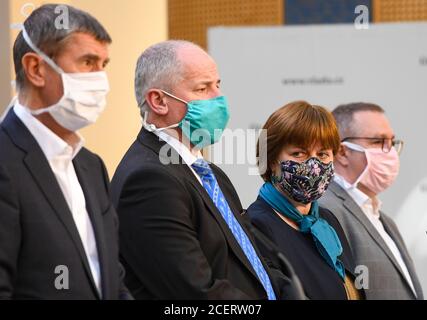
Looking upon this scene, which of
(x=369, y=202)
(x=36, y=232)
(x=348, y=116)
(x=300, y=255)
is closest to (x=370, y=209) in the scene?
(x=369, y=202)

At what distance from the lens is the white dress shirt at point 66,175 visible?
2920mm

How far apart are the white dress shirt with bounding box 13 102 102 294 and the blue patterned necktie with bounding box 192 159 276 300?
0.71m

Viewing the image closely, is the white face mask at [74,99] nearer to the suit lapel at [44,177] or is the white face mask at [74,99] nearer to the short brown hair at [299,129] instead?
the suit lapel at [44,177]

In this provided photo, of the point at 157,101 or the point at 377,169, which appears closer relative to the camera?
the point at 157,101

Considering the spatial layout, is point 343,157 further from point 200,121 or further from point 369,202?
point 200,121

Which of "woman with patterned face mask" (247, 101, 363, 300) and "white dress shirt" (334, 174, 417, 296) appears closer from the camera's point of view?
"woman with patterned face mask" (247, 101, 363, 300)

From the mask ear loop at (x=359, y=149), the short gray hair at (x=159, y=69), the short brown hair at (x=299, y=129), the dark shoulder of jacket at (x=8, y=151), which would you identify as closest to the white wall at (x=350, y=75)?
the mask ear loop at (x=359, y=149)

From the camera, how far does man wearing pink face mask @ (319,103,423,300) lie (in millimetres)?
4441

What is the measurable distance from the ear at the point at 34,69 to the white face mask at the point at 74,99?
0.02 meters

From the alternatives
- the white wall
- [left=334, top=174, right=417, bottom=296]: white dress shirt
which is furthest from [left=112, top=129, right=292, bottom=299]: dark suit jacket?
the white wall

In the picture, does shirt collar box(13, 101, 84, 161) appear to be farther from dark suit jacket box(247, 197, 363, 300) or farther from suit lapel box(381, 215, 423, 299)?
suit lapel box(381, 215, 423, 299)

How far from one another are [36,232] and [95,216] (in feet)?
0.82

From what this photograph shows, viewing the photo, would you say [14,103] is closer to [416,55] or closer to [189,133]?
[189,133]

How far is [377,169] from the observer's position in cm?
488
